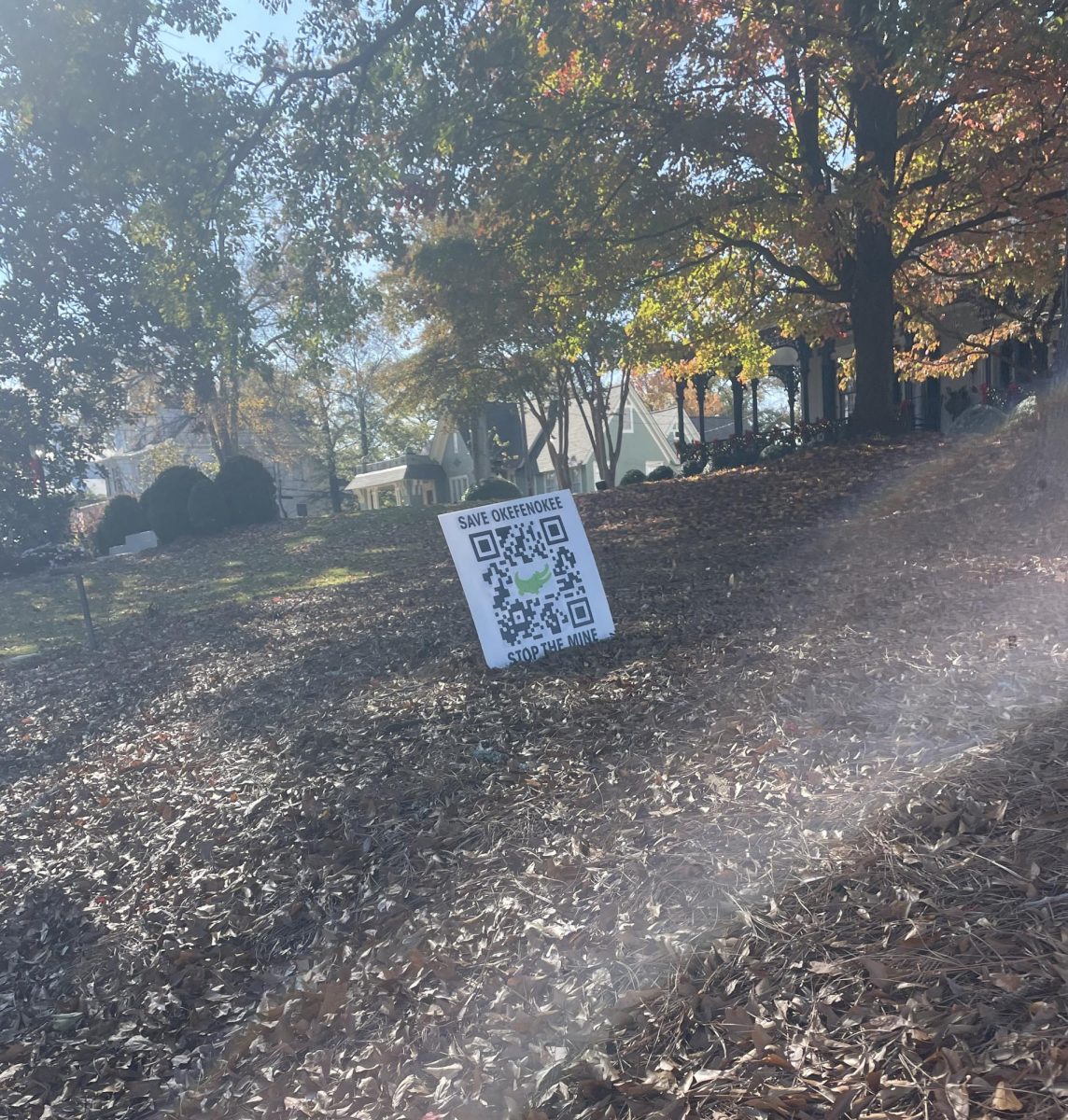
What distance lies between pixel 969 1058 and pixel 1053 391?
655 cm

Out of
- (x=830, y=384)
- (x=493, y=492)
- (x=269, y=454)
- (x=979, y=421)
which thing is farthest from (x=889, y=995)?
(x=269, y=454)

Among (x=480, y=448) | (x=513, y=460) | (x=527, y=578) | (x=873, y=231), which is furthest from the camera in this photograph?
(x=513, y=460)

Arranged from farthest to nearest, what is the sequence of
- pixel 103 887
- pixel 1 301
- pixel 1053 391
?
pixel 1 301 < pixel 1053 391 < pixel 103 887

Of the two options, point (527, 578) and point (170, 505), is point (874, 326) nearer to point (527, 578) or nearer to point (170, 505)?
point (527, 578)

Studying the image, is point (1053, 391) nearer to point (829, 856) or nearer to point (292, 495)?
point (829, 856)

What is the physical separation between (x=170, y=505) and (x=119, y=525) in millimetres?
2082

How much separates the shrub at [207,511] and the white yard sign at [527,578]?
15.7 meters

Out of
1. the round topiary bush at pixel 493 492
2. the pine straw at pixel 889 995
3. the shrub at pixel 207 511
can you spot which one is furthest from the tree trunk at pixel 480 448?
the pine straw at pixel 889 995

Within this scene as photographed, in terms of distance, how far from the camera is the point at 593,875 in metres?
3.84

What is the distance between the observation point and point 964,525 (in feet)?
27.6

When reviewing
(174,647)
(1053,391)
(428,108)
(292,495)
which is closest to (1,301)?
(428,108)

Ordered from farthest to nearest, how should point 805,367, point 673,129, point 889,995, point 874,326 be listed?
point 805,367 → point 874,326 → point 673,129 → point 889,995

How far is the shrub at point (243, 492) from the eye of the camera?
21438 mm

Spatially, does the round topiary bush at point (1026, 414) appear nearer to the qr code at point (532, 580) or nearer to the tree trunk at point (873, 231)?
the tree trunk at point (873, 231)
